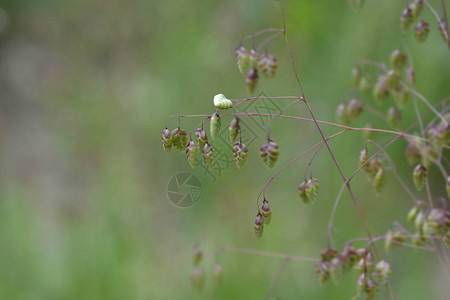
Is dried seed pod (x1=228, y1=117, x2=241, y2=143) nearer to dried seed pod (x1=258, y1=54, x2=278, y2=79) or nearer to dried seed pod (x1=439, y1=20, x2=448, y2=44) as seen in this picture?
dried seed pod (x1=258, y1=54, x2=278, y2=79)

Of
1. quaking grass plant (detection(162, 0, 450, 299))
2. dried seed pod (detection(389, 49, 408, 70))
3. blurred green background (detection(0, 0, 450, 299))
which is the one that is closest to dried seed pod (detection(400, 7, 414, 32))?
quaking grass plant (detection(162, 0, 450, 299))

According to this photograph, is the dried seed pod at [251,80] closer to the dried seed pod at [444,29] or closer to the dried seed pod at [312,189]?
the dried seed pod at [312,189]

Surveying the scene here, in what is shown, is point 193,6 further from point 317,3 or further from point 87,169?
point 87,169

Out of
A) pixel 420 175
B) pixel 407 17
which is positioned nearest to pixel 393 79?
pixel 407 17

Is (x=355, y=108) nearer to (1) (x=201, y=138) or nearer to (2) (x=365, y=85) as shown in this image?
(2) (x=365, y=85)

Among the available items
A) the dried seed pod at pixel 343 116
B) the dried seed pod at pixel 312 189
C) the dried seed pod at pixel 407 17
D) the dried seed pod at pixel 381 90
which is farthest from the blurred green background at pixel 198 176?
the dried seed pod at pixel 312 189

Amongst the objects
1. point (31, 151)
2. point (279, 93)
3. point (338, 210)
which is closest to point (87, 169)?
point (31, 151)
